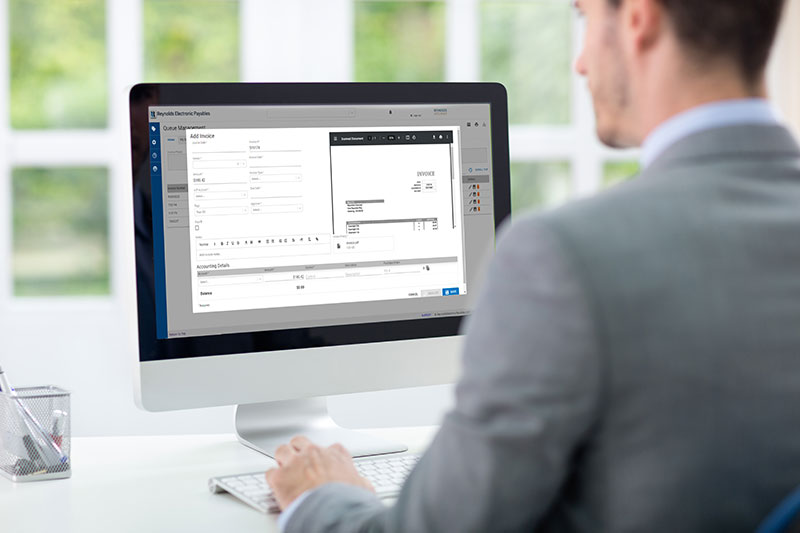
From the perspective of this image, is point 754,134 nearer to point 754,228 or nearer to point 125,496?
point 754,228

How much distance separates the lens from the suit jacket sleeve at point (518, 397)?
0.60 m

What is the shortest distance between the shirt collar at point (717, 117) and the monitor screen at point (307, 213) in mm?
638

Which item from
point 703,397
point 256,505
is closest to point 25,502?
point 256,505

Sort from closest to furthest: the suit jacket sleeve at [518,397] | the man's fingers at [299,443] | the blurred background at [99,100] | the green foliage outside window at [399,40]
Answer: the suit jacket sleeve at [518,397] → the man's fingers at [299,443] → the blurred background at [99,100] → the green foliage outside window at [399,40]

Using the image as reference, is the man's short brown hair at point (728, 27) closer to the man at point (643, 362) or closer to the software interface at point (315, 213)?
the man at point (643, 362)

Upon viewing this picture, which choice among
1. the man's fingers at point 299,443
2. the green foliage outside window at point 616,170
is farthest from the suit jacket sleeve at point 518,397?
the green foliage outside window at point 616,170

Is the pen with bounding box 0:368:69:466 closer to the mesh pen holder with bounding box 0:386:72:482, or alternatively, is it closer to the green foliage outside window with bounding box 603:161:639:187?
the mesh pen holder with bounding box 0:386:72:482

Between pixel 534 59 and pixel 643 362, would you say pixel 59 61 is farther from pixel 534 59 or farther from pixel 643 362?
pixel 643 362

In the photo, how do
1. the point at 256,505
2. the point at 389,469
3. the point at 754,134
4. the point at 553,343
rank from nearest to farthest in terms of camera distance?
Result: the point at 553,343, the point at 754,134, the point at 256,505, the point at 389,469

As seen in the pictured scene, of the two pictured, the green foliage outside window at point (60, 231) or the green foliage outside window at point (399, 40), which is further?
the green foliage outside window at point (399, 40)

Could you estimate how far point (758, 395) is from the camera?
0.63m

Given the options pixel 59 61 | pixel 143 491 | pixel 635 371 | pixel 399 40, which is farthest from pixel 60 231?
pixel 635 371

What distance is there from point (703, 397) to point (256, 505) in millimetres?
567

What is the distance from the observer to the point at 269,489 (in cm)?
104
